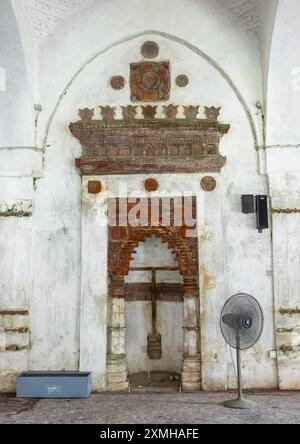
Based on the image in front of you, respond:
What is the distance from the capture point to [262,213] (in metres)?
6.82

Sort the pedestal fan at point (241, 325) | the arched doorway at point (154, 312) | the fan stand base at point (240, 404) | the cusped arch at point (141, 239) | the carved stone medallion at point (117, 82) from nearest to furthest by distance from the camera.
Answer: the fan stand base at point (240, 404)
the pedestal fan at point (241, 325)
the cusped arch at point (141, 239)
the carved stone medallion at point (117, 82)
the arched doorway at point (154, 312)

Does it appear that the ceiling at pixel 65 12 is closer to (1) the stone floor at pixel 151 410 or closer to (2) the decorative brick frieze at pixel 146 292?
(2) the decorative brick frieze at pixel 146 292

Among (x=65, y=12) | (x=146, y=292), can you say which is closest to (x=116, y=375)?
(x=146, y=292)

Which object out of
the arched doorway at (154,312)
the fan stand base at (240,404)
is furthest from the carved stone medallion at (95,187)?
the fan stand base at (240,404)

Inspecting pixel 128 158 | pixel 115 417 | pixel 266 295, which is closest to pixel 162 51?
pixel 128 158

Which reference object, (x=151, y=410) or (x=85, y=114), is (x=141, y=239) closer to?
(x=85, y=114)

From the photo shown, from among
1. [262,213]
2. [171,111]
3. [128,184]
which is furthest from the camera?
[171,111]

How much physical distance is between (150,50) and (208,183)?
2361 millimetres

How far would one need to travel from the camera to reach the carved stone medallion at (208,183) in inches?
276

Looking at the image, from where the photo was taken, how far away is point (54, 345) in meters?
6.83

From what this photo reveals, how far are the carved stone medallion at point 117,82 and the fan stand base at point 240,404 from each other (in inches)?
192

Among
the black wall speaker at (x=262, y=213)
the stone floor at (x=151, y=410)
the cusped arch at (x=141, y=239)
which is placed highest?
the black wall speaker at (x=262, y=213)

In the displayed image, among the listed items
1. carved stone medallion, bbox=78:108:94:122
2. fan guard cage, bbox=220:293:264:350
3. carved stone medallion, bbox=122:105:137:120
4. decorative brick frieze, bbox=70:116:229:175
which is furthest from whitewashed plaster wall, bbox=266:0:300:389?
carved stone medallion, bbox=78:108:94:122

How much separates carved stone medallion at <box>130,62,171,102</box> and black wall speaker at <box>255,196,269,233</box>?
7.19 feet
